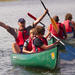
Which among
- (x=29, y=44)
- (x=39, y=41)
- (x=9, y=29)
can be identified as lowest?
(x=29, y=44)

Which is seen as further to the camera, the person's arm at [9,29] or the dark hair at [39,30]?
the person's arm at [9,29]

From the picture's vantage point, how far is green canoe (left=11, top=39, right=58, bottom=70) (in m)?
9.15

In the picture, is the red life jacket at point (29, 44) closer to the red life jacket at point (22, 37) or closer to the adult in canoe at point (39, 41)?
the red life jacket at point (22, 37)

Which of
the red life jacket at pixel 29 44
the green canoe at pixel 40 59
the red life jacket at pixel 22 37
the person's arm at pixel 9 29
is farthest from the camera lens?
the red life jacket at pixel 22 37

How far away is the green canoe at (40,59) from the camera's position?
9.15 meters

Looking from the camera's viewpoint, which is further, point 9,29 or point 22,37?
point 22,37

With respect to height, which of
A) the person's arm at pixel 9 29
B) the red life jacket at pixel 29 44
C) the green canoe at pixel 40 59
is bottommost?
the green canoe at pixel 40 59

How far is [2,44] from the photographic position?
50.3ft

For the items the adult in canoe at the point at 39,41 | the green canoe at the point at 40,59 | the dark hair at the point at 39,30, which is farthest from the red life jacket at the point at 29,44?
the dark hair at the point at 39,30

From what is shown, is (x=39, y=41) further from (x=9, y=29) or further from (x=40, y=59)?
(x=9, y=29)

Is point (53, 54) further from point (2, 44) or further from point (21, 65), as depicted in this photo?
point (2, 44)

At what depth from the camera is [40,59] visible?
31.0 ft

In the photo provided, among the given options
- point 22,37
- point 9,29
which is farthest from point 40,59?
point 9,29

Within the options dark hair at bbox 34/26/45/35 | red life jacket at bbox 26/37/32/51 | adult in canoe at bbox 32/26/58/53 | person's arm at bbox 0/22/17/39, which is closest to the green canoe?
adult in canoe at bbox 32/26/58/53
